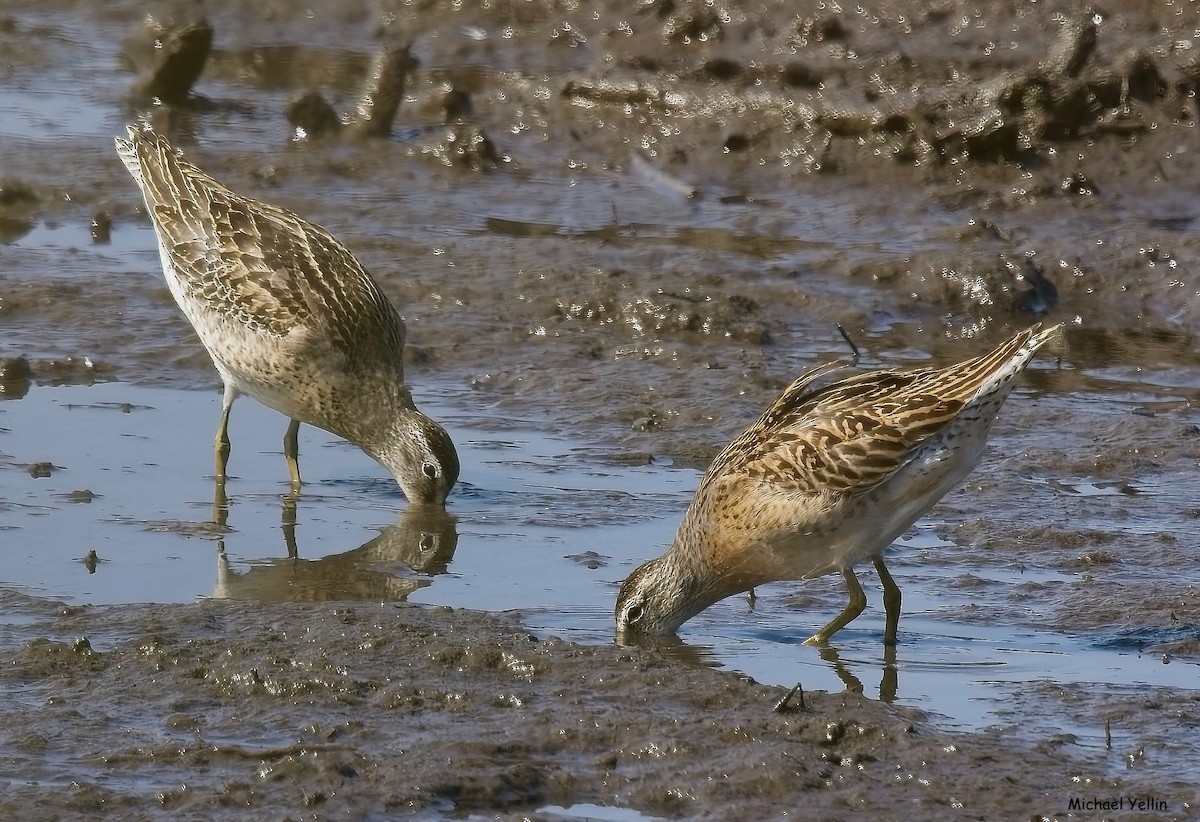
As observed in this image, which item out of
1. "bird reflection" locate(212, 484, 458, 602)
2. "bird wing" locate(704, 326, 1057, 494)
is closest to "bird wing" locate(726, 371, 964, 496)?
"bird wing" locate(704, 326, 1057, 494)

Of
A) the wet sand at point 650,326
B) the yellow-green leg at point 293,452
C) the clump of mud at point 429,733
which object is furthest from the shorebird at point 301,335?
the clump of mud at point 429,733

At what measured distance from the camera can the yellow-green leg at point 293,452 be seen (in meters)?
7.98

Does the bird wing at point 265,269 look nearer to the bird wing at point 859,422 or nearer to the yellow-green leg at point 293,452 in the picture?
the yellow-green leg at point 293,452

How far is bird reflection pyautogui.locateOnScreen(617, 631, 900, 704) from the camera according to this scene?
5.98m

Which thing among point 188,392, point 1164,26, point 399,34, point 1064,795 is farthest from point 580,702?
point 399,34

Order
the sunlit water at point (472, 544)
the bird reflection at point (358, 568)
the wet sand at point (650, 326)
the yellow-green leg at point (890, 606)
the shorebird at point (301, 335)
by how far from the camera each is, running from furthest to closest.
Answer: the shorebird at point (301, 335) → the bird reflection at point (358, 568) → the yellow-green leg at point (890, 606) → the sunlit water at point (472, 544) → the wet sand at point (650, 326)

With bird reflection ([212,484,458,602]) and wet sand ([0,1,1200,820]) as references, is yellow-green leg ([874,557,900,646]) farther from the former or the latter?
bird reflection ([212,484,458,602])

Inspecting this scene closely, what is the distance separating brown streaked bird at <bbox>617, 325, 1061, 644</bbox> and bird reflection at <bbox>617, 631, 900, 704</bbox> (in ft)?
0.17

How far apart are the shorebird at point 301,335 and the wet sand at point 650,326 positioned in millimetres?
432

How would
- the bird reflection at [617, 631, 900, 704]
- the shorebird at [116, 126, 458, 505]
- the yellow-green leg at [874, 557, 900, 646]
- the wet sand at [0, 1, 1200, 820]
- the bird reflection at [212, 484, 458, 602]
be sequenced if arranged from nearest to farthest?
the wet sand at [0, 1, 1200, 820], the bird reflection at [617, 631, 900, 704], the yellow-green leg at [874, 557, 900, 646], the bird reflection at [212, 484, 458, 602], the shorebird at [116, 126, 458, 505]

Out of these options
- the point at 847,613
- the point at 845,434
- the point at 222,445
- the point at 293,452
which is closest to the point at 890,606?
the point at 847,613

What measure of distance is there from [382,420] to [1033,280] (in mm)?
3933

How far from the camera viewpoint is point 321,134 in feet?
42.6

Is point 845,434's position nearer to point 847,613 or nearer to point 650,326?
point 847,613
